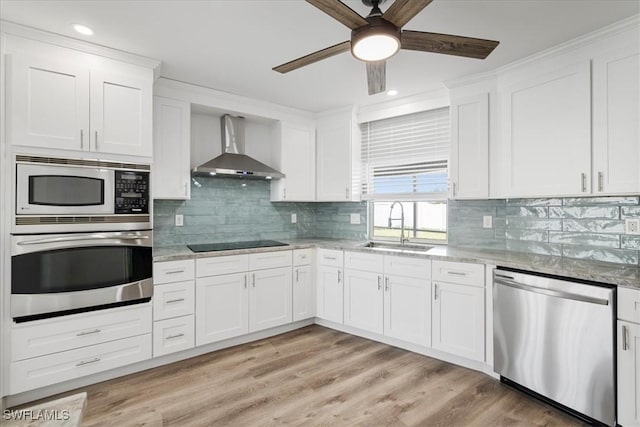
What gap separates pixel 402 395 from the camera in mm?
2400

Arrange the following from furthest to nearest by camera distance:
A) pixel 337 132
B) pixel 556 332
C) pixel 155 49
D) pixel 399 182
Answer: pixel 337 132, pixel 399 182, pixel 155 49, pixel 556 332

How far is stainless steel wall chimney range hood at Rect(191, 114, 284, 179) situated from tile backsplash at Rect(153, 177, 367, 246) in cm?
28

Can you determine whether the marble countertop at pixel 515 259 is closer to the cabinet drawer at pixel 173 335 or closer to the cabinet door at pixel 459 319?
the cabinet door at pixel 459 319

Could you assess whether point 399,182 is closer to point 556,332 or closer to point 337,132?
point 337,132

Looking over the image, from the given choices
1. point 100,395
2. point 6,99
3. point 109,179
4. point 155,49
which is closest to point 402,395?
point 100,395

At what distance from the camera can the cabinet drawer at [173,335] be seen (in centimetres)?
278

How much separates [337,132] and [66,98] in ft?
8.55

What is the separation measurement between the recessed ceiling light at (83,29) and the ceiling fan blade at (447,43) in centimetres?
202

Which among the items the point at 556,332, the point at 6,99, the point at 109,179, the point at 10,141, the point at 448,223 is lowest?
the point at 556,332

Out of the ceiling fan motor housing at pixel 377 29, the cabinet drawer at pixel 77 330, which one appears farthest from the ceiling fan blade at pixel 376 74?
the cabinet drawer at pixel 77 330

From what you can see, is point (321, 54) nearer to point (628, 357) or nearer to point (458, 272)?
point (458, 272)

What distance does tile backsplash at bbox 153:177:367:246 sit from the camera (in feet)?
11.4

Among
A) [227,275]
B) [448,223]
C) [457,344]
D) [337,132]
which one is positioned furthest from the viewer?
[337,132]

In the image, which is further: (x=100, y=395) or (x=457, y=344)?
(x=457, y=344)
